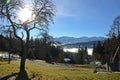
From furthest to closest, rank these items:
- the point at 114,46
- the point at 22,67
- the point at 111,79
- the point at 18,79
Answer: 1. the point at 114,46
2. the point at 22,67
3. the point at 18,79
4. the point at 111,79

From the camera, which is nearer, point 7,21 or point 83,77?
point 83,77

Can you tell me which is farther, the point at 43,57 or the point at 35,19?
the point at 43,57

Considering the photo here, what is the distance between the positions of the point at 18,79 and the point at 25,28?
922cm

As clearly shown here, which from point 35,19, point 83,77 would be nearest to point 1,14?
point 35,19

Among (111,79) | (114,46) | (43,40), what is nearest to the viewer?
(111,79)

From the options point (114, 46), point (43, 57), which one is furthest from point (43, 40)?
point (43, 57)

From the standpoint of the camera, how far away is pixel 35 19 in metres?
35.9

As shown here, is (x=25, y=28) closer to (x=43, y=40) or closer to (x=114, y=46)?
(x=43, y=40)

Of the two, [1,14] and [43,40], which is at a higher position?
[1,14]

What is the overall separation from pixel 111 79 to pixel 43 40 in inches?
703

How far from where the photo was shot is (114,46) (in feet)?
206

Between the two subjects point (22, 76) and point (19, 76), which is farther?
point (19, 76)

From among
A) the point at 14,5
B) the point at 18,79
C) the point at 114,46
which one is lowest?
the point at 18,79

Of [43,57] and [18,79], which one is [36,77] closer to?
[18,79]
